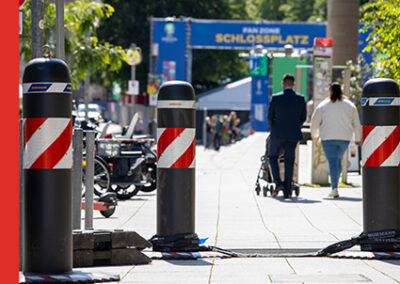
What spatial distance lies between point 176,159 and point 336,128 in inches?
266

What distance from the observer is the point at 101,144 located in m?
14.5

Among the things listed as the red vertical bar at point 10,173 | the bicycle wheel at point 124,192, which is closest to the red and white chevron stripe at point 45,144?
the red vertical bar at point 10,173

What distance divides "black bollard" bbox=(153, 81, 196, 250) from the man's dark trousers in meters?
5.97

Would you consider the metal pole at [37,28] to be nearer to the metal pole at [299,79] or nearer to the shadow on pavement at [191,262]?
the shadow on pavement at [191,262]

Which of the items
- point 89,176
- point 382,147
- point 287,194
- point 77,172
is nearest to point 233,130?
point 287,194

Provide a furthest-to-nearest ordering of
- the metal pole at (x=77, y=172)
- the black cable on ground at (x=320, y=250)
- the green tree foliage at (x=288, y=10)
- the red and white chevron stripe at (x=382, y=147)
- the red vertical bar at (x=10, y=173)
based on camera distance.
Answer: the green tree foliage at (x=288, y=10), the metal pole at (x=77, y=172), the red and white chevron stripe at (x=382, y=147), the black cable on ground at (x=320, y=250), the red vertical bar at (x=10, y=173)

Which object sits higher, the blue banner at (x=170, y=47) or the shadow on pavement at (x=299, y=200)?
the blue banner at (x=170, y=47)

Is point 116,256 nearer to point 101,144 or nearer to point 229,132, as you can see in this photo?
point 101,144

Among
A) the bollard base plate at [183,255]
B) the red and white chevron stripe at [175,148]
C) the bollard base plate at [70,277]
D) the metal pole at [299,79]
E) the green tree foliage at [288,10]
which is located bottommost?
the bollard base plate at [183,255]

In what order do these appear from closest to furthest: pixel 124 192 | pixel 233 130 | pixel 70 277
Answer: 1. pixel 70 277
2. pixel 124 192
3. pixel 233 130

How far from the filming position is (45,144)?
21.0ft

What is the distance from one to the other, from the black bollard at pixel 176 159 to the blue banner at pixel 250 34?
138ft

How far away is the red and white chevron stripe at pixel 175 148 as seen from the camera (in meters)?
8.02

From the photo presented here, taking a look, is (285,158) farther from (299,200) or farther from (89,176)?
(89,176)
